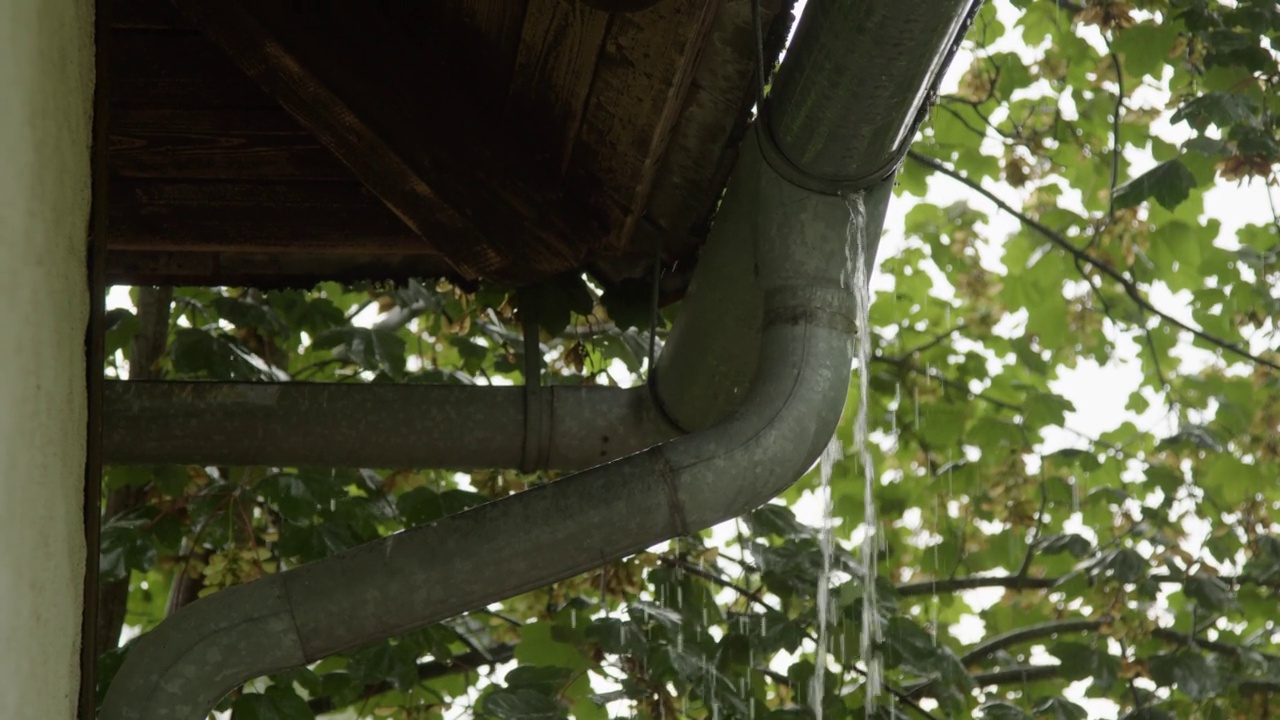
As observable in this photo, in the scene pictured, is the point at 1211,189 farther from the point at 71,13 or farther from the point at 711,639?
the point at 71,13

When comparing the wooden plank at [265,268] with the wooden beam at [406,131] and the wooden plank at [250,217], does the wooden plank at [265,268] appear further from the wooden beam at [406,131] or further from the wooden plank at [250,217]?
the wooden beam at [406,131]

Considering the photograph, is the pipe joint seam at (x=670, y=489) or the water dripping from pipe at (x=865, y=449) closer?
the pipe joint seam at (x=670, y=489)

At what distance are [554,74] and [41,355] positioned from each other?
0.93 meters

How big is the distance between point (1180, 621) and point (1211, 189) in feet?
5.14

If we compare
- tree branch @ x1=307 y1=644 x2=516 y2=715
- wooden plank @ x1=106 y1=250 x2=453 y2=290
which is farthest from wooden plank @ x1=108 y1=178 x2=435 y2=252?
tree branch @ x1=307 y1=644 x2=516 y2=715

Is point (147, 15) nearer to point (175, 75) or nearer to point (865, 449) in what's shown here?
point (175, 75)

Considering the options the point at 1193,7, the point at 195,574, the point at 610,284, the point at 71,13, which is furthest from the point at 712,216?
the point at 1193,7

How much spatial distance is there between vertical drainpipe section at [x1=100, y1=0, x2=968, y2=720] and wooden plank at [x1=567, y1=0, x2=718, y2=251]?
0.43 feet

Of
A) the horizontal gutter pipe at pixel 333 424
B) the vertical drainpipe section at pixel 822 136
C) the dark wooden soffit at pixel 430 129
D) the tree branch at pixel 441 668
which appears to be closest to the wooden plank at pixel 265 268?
the dark wooden soffit at pixel 430 129

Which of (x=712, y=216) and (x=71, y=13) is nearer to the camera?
(x=71, y=13)

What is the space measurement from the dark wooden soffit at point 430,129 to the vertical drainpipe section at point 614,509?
156 mm

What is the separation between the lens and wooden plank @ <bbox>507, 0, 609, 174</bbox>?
5.88 ft

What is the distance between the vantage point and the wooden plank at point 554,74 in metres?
1.79

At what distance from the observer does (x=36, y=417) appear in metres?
1.17
